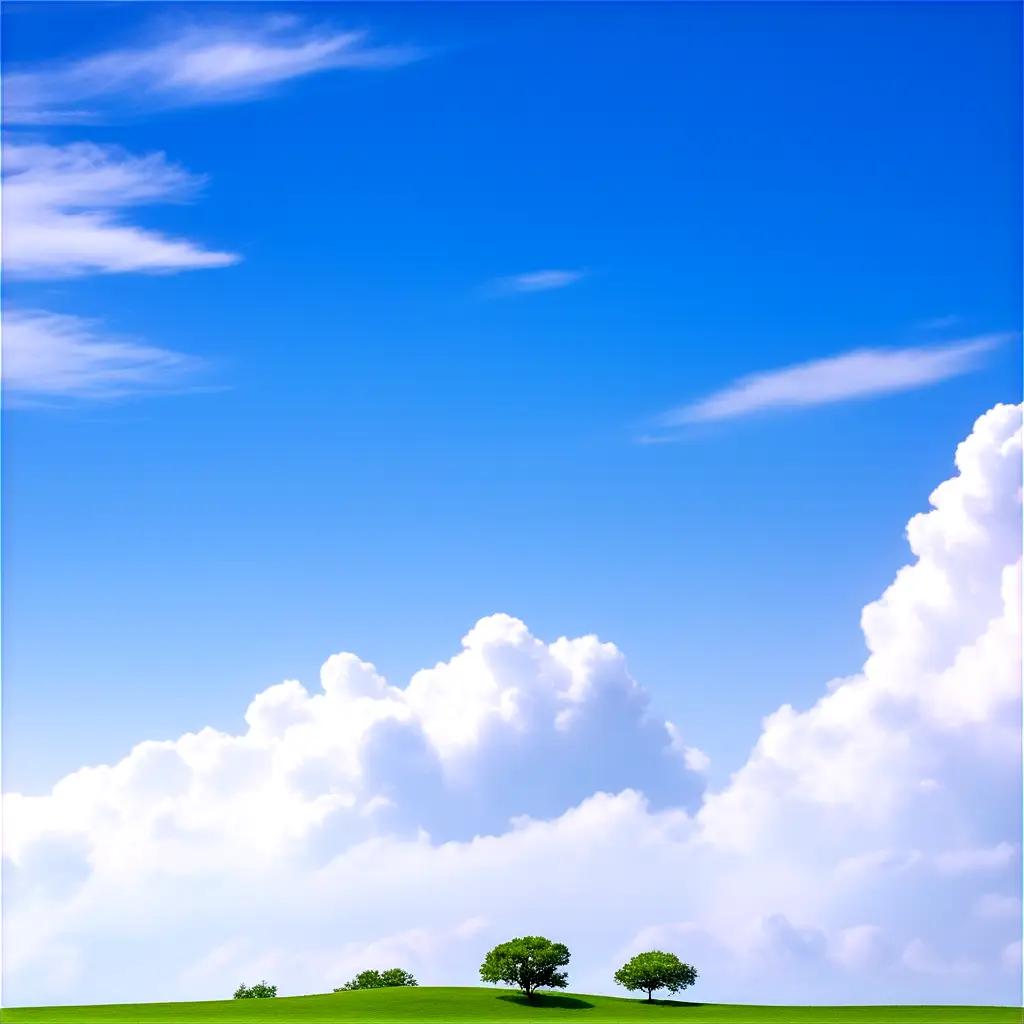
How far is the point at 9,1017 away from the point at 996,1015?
270 ft

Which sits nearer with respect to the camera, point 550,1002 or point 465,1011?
point 465,1011

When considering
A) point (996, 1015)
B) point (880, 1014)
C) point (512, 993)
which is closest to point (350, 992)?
point (512, 993)

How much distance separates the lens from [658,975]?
12825 cm

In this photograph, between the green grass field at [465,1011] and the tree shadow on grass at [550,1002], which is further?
the tree shadow on grass at [550,1002]

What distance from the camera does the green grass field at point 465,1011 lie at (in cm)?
11450

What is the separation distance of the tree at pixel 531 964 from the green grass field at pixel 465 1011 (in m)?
1.83

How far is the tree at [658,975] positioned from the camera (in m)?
128

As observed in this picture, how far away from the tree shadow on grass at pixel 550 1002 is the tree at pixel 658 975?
440cm

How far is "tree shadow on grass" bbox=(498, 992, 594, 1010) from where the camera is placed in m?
125

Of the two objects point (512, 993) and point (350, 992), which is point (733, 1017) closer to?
point (512, 993)

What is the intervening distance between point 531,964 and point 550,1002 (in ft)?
12.3

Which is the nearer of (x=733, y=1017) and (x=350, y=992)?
(x=733, y=1017)

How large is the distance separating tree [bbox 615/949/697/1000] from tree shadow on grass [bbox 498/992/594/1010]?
440 cm

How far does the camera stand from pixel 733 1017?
11725 centimetres
